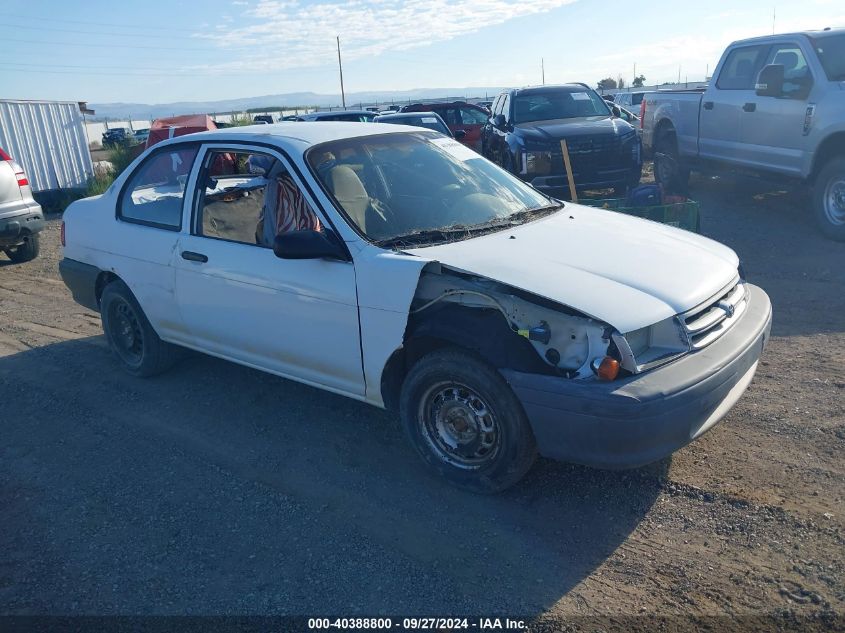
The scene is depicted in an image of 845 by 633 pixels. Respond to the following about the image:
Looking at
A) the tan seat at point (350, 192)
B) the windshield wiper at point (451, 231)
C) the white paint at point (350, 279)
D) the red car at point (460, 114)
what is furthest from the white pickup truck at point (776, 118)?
the red car at point (460, 114)

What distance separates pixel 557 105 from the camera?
11203 millimetres

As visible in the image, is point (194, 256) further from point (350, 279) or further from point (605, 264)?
point (605, 264)

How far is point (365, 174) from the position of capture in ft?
14.3

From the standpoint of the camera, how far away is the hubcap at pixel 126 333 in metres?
5.59

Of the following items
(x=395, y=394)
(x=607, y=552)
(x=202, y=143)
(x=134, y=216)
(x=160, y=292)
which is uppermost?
(x=202, y=143)

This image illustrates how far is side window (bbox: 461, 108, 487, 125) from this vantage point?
18413mm

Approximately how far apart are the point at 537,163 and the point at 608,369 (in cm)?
716

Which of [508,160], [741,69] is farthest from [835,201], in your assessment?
[508,160]

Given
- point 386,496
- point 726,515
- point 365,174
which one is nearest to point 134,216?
point 365,174

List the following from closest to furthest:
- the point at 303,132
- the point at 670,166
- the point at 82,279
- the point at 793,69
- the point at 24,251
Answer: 1. the point at 303,132
2. the point at 82,279
3. the point at 793,69
4. the point at 24,251
5. the point at 670,166

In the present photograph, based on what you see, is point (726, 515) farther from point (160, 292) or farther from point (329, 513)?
point (160, 292)

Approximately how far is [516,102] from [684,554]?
9333 mm

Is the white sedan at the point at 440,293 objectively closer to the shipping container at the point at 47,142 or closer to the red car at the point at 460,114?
the shipping container at the point at 47,142

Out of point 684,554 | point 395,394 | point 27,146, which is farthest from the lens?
point 27,146
